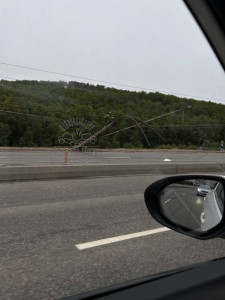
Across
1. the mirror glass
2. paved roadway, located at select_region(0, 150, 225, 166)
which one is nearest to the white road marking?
paved roadway, located at select_region(0, 150, 225, 166)

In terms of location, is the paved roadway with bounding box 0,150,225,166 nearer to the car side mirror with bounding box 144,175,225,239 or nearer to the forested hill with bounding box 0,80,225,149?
the forested hill with bounding box 0,80,225,149


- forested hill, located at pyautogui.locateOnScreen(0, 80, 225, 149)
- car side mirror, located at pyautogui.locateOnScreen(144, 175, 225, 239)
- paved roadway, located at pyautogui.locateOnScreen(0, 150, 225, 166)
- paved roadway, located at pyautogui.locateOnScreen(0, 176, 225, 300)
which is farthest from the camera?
paved roadway, located at pyautogui.locateOnScreen(0, 150, 225, 166)

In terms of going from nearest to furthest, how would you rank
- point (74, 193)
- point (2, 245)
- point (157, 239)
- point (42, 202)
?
1. point (2, 245)
2. point (157, 239)
3. point (42, 202)
4. point (74, 193)

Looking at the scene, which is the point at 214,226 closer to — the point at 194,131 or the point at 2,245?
the point at 194,131

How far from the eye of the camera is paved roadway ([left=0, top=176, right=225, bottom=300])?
2.69 metres

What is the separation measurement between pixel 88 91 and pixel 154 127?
911 mm

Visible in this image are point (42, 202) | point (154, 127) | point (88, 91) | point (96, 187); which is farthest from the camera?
point (96, 187)

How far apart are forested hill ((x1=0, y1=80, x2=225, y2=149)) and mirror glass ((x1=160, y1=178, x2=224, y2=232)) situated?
0.61 metres

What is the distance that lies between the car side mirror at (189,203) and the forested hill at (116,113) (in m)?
0.62

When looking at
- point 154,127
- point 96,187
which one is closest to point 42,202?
point 96,187

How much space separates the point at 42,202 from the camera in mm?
6473

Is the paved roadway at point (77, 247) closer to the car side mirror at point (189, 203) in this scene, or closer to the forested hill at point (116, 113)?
the car side mirror at point (189, 203)

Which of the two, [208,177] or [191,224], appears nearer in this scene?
[208,177]

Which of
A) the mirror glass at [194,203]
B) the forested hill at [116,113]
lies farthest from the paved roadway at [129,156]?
the mirror glass at [194,203]
